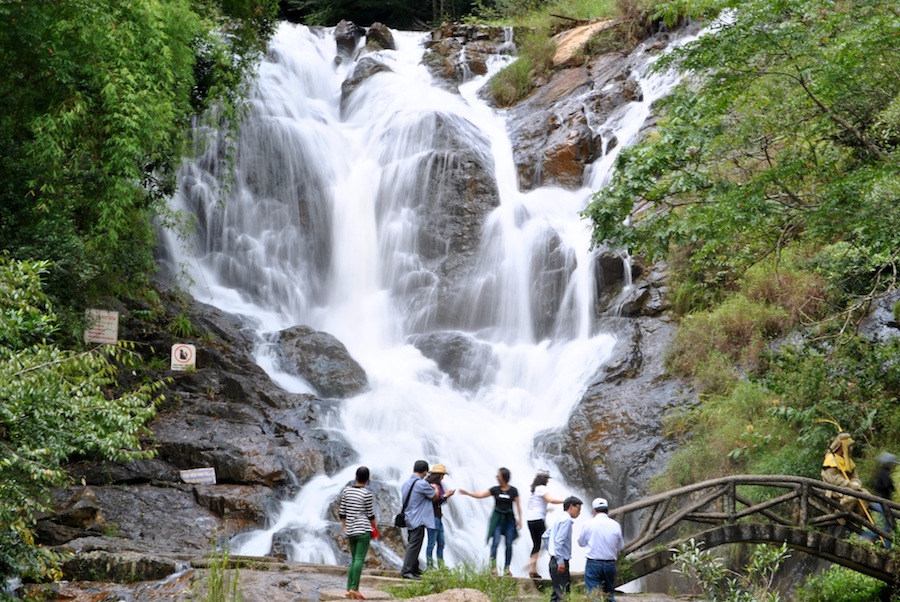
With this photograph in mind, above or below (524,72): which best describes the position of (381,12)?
above

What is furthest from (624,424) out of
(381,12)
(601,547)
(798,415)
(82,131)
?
(381,12)

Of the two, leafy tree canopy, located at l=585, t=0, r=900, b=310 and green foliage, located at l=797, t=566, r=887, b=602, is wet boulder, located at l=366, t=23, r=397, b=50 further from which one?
green foliage, located at l=797, t=566, r=887, b=602

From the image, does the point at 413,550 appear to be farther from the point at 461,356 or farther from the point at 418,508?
the point at 461,356

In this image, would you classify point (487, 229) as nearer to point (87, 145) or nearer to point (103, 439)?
point (87, 145)

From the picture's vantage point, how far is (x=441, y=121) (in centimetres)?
2673

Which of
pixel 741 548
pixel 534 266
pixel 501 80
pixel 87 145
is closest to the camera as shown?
pixel 741 548

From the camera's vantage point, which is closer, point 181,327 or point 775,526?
point 775,526

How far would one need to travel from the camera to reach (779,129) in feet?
42.0

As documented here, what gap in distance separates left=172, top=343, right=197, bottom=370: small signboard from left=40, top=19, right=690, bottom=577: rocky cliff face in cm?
43

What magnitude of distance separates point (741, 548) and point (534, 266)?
10.8m

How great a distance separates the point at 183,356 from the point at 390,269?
27.8ft

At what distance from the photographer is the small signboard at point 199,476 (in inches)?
584

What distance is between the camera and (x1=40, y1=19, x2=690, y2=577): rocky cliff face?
13.9 meters

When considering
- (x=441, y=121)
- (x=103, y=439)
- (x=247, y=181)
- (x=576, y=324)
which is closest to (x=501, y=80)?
(x=441, y=121)
